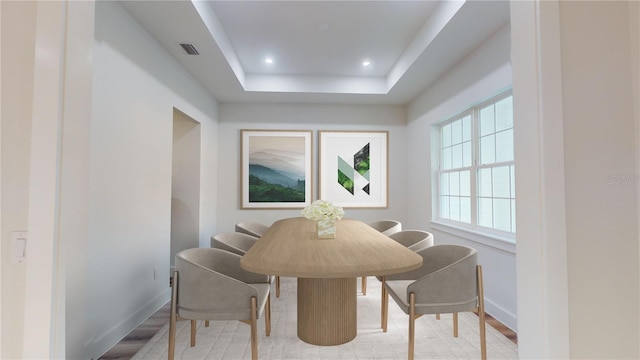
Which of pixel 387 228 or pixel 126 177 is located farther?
pixel 387 228

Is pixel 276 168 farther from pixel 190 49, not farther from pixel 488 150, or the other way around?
pixel 488 150

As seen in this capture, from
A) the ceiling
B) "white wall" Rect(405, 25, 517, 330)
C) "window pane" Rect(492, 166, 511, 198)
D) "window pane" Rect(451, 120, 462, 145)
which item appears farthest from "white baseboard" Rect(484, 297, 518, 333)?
the ceiling

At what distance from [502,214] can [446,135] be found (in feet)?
4.74

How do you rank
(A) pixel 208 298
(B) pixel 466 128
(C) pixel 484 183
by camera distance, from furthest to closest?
(B) pixel 466 128
(C) pixel 484 183
(A) pixel 208 298

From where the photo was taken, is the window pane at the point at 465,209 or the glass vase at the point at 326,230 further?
the window pane at the point at 465,209

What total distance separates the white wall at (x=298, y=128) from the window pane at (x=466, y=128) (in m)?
1.50

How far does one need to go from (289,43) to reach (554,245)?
10.4 feet

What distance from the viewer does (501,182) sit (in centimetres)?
272

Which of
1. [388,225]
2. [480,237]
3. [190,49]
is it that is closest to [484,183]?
[480,237]

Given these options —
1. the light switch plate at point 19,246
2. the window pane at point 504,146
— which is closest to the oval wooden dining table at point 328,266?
the light switch plate at point 19,246

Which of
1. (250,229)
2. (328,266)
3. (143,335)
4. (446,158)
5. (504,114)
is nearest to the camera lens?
(328,266)

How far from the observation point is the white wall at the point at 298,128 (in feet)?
15.3

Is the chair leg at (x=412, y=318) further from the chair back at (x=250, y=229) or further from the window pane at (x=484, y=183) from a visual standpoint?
the chair back at (x=250, y=229)

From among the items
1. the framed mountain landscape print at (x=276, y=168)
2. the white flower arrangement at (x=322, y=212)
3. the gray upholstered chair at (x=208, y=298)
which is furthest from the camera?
the framed mountain landscape print at (x=276, y=168)
